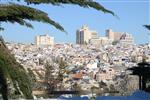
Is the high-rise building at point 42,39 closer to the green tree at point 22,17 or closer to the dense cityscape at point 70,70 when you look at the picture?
the dense cityscape at point 70,70

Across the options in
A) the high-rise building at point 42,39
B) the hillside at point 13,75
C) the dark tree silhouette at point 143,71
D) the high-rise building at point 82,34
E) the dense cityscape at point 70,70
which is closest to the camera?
the hillside at point 13,75

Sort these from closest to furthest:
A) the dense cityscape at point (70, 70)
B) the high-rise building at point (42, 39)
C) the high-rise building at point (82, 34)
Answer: the dense cityscape at point (70, 70)
the high-rise building at point (42, 39)
the high-rise building at point (82, 34)

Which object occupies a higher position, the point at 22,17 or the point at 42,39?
the point at 22,17

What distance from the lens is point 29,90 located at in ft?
9.57

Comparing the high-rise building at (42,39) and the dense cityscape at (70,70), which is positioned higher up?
the high-rise building at (42,39)

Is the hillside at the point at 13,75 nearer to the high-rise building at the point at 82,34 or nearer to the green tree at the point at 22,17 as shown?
the green tree at the point at 22,17

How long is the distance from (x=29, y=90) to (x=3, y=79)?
19cm

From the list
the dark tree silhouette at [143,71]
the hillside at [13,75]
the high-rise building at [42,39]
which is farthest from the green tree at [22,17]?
the dark tree silhouette at [143,71]

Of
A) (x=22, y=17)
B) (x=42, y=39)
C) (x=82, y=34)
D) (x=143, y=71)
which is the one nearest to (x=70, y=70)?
(x=42, y=39)

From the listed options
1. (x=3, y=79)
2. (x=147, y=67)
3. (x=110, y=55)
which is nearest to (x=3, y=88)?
(x=3, y=79)

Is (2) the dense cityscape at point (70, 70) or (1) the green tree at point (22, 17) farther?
(2) the dense cityscape at point (70, 70)

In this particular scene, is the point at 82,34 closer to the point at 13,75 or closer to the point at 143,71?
the point at 143,71

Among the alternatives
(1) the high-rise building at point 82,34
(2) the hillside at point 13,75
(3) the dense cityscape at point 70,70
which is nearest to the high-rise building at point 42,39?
(3) the dense cityscape at point 70,70

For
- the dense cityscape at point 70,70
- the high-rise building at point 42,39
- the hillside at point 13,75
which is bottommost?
the dense cityscape at point 70,70
